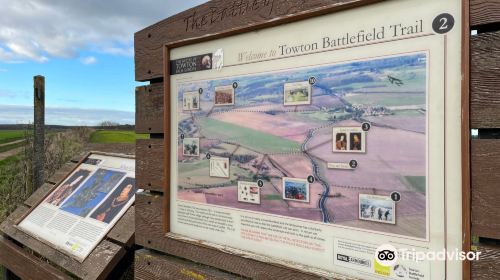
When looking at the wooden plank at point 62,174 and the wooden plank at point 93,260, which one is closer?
the wooden plank at point 93,260

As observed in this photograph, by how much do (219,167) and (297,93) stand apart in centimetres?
60

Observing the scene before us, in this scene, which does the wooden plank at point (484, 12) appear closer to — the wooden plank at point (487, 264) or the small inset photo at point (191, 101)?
the wooden plank at point (487, 264)

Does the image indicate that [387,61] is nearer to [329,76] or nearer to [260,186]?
[329,76]

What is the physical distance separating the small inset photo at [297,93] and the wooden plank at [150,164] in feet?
3.06

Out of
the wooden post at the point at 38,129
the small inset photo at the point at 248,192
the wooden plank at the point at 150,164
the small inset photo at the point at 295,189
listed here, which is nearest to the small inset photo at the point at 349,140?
the small inset photo at the point at 295,189

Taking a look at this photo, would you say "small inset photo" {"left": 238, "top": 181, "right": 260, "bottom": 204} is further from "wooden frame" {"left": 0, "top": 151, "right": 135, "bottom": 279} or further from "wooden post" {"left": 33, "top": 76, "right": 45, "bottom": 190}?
"wooden post" {"left": 33, "top": 76, "right": 45, "bottom": 190}

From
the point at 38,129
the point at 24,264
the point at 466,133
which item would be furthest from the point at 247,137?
the point at 38,129

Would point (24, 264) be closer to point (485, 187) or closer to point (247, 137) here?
point (247, 137)

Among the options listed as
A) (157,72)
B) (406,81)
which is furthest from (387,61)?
(157,72)

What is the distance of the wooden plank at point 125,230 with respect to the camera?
2697 millimetres

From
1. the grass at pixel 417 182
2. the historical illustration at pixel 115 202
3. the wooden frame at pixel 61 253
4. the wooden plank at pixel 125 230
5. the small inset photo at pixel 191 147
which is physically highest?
the small inset photo at pixel 191 147

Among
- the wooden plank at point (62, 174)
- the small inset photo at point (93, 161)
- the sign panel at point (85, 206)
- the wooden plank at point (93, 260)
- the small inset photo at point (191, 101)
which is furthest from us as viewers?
the wooden plank at point (62, 174)

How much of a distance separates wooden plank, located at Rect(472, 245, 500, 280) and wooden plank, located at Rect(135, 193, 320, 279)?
24.0 inches

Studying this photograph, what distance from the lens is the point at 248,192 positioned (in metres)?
1.90
